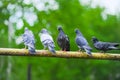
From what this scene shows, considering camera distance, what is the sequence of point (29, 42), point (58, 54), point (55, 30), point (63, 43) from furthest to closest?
point (55, 30)
point (63, 43)
point (58, 54)
point (29, 42)

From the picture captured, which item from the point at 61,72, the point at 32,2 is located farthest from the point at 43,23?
the point at 61,72

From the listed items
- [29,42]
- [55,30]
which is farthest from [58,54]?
[55,30]

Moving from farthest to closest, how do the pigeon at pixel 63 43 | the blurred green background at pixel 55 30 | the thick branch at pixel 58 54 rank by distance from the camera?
the blurred green background at pixel 55 30, the pigeon at pixel 63 43, the thick branch at pixel 58 54

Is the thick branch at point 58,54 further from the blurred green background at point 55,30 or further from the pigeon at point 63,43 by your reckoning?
the blurred green background at point 55,30

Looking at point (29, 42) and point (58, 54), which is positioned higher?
point (29, 42)

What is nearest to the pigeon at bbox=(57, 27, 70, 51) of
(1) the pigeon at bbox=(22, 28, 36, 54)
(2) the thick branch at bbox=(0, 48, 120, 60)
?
(2) the thick branch at bbox=(0, 48, 120, 60)

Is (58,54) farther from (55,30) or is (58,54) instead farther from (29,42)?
(55,30)

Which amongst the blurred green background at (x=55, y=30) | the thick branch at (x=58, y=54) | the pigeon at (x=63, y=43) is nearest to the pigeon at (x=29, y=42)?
the thick branch at (x=58, y=54)

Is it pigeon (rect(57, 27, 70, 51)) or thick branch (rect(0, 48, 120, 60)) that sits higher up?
pigeon (rect(57, 27, 70, 51))

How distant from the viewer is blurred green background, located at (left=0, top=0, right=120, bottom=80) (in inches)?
693

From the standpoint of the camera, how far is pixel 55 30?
19.4 m

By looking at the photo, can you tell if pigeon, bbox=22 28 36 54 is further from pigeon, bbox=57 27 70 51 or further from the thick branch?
pigeon, bbox=57 27 70 51

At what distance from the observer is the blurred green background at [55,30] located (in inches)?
693

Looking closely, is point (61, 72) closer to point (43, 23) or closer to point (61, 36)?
point (43, 23)
